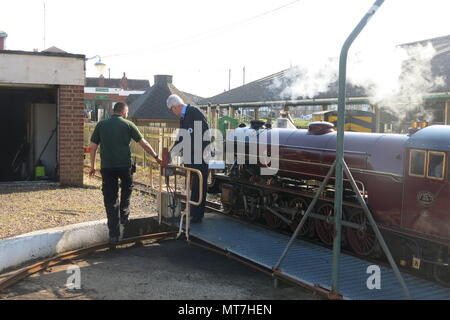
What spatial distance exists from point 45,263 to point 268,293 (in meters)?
2.76

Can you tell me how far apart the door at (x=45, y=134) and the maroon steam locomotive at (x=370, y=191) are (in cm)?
613

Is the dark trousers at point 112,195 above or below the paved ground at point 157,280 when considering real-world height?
above

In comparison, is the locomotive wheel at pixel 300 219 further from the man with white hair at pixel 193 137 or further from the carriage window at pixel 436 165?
the carriage window at pixel 436 165

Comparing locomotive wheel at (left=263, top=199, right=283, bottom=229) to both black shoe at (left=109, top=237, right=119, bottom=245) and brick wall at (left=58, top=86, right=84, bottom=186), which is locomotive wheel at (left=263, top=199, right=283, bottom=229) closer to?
black shoe at (left=109, top=237, right=119, bottom=245)

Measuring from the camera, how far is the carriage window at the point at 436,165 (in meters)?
5.53

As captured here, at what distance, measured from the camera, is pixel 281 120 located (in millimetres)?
9250

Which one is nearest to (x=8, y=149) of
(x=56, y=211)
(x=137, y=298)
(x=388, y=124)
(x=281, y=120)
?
(x=56, y=211)

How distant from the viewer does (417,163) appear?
5781 mm

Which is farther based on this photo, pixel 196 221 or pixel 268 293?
pixel 196 221

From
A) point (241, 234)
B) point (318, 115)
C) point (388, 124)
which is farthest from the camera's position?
point (318, 115)

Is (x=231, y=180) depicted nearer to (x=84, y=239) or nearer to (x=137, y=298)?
(x=84, y=239)

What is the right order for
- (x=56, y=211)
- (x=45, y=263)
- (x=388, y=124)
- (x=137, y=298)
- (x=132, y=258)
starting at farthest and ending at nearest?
(x=388, y=124)
(x=56, y=211)
(x=132, y=258)
(x=45, y=263)
(x=137, y=298)

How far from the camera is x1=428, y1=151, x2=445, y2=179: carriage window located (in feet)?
18.1

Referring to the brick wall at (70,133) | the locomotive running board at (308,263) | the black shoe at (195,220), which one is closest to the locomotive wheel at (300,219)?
the locomotive running board at (308,263)
